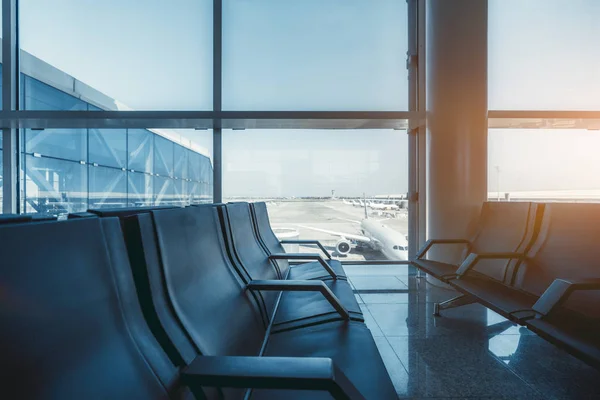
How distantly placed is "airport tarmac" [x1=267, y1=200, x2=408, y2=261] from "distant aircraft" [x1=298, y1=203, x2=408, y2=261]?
5 centimetres

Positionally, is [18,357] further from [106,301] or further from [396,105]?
[396,105]

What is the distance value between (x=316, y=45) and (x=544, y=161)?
9.80ft

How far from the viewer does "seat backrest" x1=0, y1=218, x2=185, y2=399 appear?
436mm

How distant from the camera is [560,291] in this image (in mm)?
1394

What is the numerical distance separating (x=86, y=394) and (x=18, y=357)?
128mm

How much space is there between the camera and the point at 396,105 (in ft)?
12.0

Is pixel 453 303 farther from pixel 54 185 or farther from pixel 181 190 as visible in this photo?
pixel 54 185

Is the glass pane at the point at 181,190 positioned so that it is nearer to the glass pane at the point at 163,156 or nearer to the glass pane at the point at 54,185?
the glass pane at the point at 163,156

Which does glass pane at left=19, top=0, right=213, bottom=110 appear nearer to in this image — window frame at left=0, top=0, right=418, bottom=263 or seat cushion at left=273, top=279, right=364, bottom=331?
window frame at left=0, top=0, right=418, bottom=263

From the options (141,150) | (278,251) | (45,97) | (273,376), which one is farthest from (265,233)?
(45,97)

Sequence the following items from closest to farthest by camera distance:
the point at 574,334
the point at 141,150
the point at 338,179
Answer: the point at 574,334
the point at 338,179
the point at 141,150

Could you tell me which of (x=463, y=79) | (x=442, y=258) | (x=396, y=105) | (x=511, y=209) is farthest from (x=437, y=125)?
(x=442, y=258)

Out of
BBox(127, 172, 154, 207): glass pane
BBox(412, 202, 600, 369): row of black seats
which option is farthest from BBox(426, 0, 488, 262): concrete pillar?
BBox(127, 172, 154, 207): glass pane

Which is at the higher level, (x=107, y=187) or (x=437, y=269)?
(x=107, y=187)
